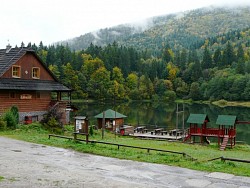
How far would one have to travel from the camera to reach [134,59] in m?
179

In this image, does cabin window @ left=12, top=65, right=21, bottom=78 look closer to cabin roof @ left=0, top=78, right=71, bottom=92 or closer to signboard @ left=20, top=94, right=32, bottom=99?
cabin roof @ left=0, top=78, right=71, bottom=92

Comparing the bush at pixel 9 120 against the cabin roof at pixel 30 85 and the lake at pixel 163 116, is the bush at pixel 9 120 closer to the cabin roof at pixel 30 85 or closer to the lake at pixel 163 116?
the cabin roof at pixel 30 85

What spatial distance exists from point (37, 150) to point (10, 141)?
417cm

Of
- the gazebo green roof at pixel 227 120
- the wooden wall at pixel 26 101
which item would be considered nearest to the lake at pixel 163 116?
the gazebo green roof at pixel 227 120

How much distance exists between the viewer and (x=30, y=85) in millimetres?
36719

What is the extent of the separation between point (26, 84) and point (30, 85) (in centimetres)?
49

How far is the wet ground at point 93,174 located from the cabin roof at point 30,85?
17.2 m

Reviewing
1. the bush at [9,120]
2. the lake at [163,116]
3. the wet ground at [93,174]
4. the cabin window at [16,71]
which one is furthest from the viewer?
the lake at [163,116]

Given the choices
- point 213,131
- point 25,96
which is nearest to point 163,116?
point 213,131

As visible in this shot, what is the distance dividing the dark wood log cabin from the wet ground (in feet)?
57.9

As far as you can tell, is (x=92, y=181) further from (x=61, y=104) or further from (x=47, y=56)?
(x=47, y=56)

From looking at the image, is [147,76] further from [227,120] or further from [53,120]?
[53,120]

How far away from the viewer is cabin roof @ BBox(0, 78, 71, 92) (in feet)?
113

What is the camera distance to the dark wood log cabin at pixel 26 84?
34.9m
